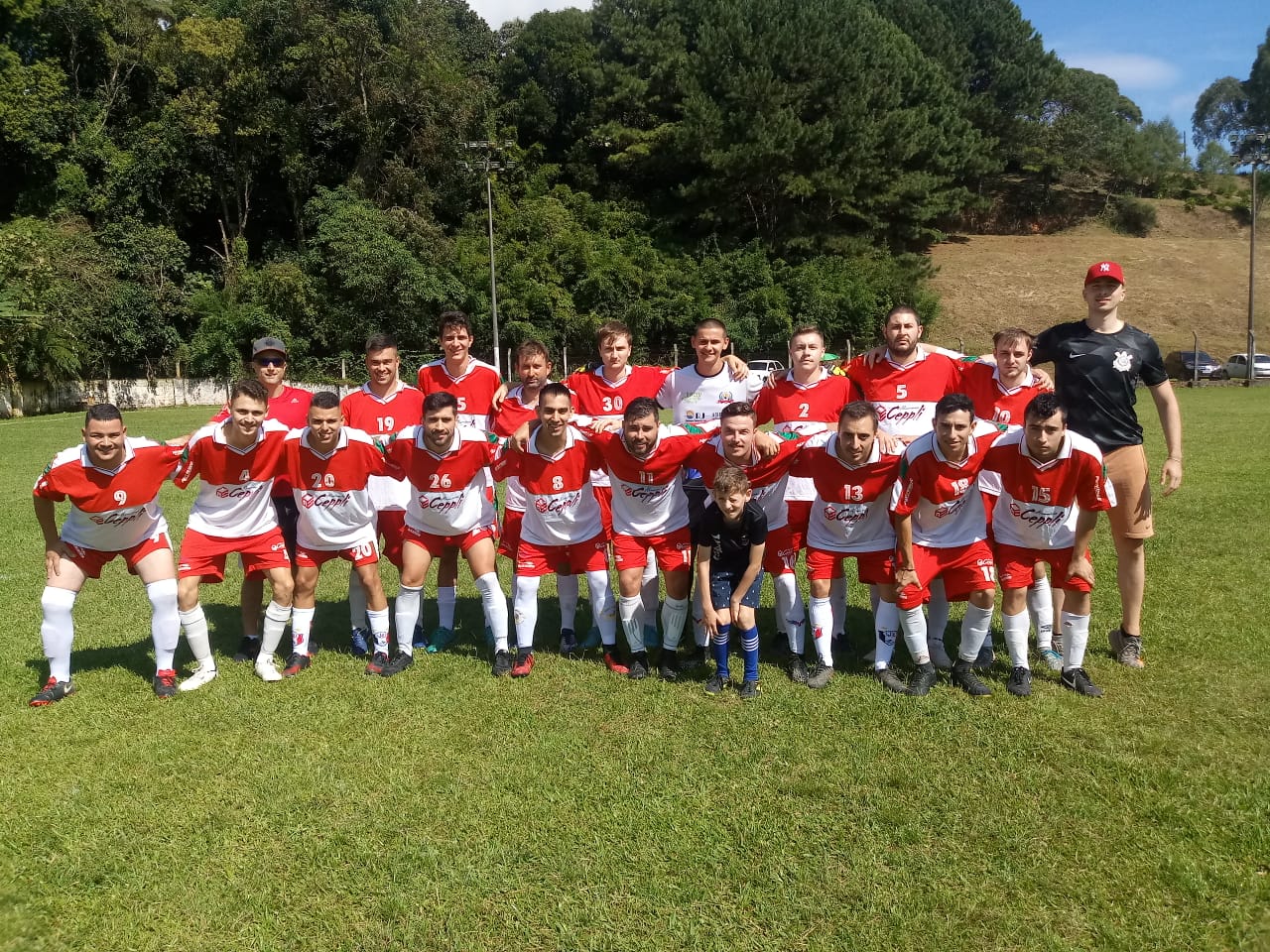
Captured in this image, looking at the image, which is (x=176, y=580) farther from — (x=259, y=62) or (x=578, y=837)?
(x=259, y=62)

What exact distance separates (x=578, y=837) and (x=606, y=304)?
3813 centimetres

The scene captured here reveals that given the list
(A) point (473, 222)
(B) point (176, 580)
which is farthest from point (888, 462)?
(A) point (473, 222)

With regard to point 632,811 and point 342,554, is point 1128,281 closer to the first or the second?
point 342,554

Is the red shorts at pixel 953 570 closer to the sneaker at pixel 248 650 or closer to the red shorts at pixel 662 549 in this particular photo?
the red shorts at pixel 662 549

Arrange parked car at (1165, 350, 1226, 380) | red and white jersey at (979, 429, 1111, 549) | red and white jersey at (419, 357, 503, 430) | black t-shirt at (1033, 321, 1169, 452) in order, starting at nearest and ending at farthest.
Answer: red and white jersey at (979, 429, 1111, 549)
black t-shirt at (1033, 321, 1169, 452)
red and white jersey at (419, 357, 503, 430)
parked car at (1165, 350, 1226, 380)

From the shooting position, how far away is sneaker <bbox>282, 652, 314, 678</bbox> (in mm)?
5680

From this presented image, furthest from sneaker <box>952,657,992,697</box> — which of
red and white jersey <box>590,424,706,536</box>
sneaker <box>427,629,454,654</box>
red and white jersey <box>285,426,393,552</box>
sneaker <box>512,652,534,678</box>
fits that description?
red and white jersey <box>285,426,393,552</box>

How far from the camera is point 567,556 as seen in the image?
6.05 meters

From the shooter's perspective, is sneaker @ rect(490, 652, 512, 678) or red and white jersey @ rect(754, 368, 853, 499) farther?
red and white jersey @ rect(754, 368, 853, 499)

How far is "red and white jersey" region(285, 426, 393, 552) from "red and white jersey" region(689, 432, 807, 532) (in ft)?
7.42

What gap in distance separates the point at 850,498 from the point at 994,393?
4.88 feet

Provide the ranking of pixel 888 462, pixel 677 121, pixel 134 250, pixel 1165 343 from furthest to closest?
1. pixel 677 121
2. pixel 1165 343
3. pixel 134 250
4. pixel 888 462

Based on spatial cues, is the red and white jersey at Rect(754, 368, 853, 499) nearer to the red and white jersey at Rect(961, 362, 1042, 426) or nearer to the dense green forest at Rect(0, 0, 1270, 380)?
the red and white jersey at Rect(961, 362, 1042, 426)

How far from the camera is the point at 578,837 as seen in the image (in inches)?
143
